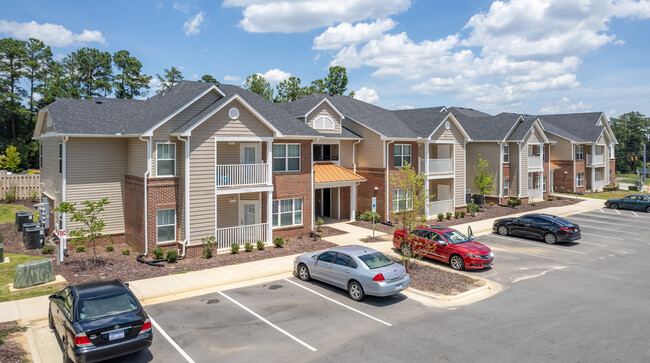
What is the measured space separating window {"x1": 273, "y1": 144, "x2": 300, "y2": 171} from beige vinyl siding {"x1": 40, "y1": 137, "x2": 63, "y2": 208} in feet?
35.2

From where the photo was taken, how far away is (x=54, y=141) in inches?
880

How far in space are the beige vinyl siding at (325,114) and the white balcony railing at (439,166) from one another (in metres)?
6.90

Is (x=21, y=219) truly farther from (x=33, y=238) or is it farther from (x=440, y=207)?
(x=440, y=207)

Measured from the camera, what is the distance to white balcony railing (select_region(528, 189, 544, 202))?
129 feet

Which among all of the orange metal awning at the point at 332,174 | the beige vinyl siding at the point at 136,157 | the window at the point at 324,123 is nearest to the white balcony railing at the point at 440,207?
the orange metal awning at the point at 332,174

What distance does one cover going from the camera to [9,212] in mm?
28062

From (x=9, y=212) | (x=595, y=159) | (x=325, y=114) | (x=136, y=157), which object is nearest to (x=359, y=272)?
(x=136, y=157)

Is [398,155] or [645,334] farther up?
[398,155]

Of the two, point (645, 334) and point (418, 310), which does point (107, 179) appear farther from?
point (645, 334)

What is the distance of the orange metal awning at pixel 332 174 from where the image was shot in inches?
1015

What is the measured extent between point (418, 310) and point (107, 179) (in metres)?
16.8

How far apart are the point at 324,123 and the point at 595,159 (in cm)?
3900

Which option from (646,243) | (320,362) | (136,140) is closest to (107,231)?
(136,140)

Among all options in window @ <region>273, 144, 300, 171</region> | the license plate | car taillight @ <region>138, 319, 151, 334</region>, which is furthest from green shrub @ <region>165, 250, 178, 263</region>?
the license plate
